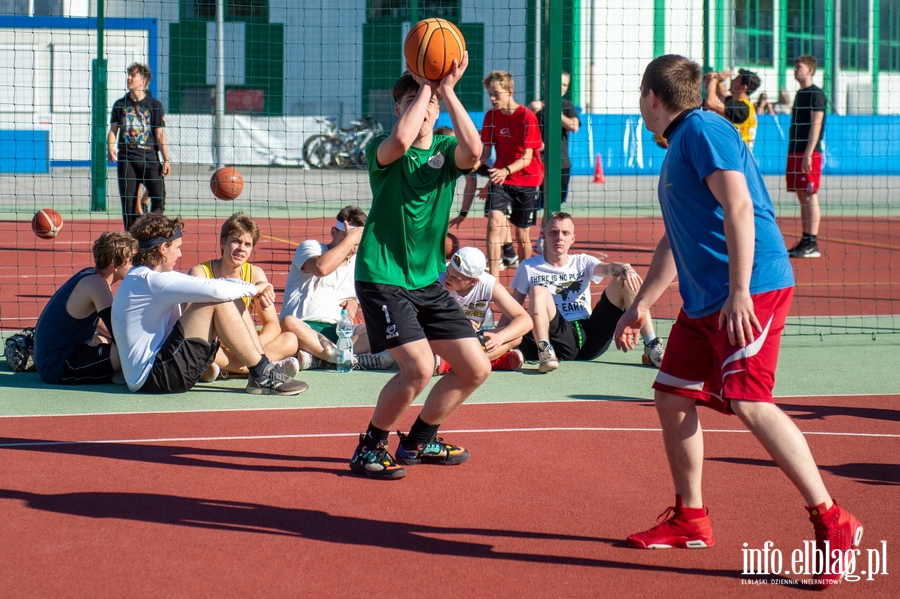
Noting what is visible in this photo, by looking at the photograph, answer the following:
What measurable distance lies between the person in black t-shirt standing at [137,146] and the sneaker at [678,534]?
9900 mm

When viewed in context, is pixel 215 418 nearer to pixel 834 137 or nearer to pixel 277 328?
pixel 277 328

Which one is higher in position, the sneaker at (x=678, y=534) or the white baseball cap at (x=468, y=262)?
the white baseball cap at (x=468, y=262)

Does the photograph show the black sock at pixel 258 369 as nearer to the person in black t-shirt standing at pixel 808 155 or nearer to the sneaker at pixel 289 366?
the sneaker at pixel 289 366

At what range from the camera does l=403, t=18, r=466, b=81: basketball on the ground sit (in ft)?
15.4

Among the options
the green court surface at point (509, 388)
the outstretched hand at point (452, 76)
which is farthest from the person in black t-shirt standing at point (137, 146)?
the outstretched hand at point (452, 76)

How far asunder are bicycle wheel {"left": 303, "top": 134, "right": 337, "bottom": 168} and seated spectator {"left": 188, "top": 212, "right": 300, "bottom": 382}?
1939cm

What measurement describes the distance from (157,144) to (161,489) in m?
9.02

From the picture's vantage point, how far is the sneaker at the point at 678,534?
3977 mm

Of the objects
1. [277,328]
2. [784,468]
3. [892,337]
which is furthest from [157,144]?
[784,468]

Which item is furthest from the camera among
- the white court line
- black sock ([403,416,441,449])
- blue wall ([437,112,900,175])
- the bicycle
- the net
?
the bicycle

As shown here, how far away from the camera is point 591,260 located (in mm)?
7719

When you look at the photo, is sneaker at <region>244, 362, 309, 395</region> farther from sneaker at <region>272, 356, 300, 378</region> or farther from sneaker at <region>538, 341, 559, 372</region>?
sneaker at <region>538, 341, 559, 372</region>

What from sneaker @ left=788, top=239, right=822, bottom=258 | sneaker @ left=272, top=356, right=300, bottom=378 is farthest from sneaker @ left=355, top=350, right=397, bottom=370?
sneaker @ left=788, top=239, right=822, bottom=258

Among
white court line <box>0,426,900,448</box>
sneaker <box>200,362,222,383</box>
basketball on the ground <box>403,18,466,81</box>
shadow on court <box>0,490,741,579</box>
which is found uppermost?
basketball on the ground <box>403,18,466,81</box>
